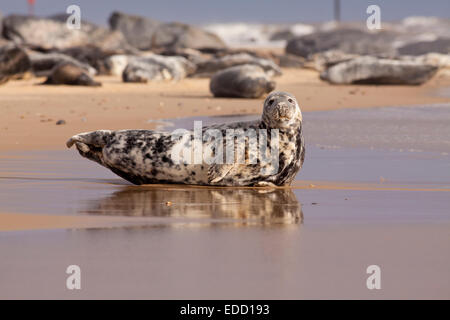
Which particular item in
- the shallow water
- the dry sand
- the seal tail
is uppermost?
the dry sand

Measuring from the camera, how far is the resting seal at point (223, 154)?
6.13 metres

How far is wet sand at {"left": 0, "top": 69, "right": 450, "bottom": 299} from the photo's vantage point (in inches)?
138

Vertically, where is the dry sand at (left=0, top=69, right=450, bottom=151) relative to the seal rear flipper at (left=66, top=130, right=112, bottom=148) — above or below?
above

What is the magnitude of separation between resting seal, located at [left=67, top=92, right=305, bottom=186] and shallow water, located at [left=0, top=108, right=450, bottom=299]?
0.11 m

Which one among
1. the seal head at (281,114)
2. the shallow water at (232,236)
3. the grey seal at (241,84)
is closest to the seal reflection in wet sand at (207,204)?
the shallow water at (232,236)

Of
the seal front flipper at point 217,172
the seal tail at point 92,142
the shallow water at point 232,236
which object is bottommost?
the shallow water at point 232,236

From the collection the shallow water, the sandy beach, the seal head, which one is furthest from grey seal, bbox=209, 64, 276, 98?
the seal head

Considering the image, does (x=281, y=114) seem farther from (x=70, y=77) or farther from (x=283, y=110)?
(x=70, y=77)

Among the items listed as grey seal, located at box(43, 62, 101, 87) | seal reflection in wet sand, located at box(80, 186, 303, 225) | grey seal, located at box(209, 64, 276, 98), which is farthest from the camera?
grey seal, located at box(43, 62, 101, 87)

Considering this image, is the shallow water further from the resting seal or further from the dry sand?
the dry sand

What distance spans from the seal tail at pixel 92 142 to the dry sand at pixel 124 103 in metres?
2.18

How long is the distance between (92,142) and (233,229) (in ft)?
7.04

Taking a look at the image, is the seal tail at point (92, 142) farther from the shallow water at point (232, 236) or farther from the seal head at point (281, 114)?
the seal head at point (281, 114)

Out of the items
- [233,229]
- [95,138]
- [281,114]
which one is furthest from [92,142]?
[233,229]
